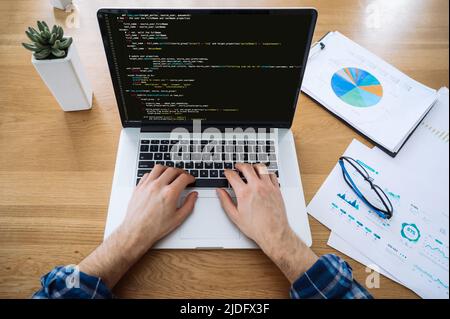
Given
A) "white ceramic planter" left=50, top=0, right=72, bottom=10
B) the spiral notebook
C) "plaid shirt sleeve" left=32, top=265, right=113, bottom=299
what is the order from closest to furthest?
"plaid shirt sleeve" left=32, top=265, right=113, bottom=299 < the spiral notebook < "white ceramic planter" left=50, top=0, right=72, bottom=10

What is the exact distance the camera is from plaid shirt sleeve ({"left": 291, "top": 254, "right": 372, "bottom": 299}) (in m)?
0.59

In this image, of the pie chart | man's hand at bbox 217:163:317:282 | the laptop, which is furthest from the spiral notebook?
man's hand at bbox 217:163:317:282

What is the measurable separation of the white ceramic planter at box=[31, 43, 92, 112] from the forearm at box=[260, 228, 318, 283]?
1.79ft

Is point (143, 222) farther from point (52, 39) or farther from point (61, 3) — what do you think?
point (61, 3)

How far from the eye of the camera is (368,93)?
84 cm

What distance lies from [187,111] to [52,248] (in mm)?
394

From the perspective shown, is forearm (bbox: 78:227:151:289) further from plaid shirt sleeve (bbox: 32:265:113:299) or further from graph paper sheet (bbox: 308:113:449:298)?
graph paper sheet (bbox: 308:113:449:298)

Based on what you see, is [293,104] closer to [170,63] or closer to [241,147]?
[241,147]

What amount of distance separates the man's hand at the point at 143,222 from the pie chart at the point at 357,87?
446 mm

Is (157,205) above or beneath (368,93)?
beneath

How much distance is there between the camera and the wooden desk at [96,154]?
633 millimetres

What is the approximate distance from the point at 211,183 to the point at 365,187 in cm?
34

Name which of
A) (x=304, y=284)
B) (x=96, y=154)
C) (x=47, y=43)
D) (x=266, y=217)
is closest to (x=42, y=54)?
(x=47, y=43)

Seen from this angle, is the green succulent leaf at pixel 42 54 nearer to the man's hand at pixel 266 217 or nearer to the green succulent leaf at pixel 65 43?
the green succulent leaf at pixel 65 43
